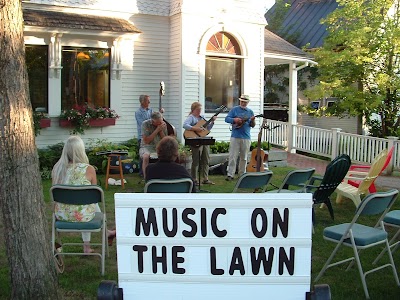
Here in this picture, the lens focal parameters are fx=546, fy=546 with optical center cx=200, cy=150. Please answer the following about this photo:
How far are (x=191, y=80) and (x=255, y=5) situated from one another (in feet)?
8.92

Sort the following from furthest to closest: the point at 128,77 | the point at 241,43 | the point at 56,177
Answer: the point at 241,43
the point at 128,77
the point at 56,177

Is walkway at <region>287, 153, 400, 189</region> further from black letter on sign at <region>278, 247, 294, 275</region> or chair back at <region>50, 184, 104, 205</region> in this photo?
black letter on sign at <region>278, 247, 294, 275</region>

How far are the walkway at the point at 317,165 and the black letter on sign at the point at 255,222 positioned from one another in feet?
30.3

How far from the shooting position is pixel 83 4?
11.9m

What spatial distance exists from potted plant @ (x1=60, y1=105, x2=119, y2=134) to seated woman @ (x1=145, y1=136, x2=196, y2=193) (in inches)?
246

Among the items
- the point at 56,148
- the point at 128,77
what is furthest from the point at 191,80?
the point at 56,148

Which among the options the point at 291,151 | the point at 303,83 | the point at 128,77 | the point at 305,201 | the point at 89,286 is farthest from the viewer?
the point at 303,83

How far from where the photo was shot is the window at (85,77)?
1176cm

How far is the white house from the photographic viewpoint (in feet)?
37.5

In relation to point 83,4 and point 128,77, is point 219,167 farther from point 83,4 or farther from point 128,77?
point 83,4

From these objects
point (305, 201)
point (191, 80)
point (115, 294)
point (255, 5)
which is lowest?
point (115, 294)

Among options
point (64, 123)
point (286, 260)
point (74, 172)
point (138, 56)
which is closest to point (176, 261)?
point (286, 260)

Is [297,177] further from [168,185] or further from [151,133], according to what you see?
[151,133]

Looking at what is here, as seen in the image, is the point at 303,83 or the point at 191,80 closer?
the point at 191,80
